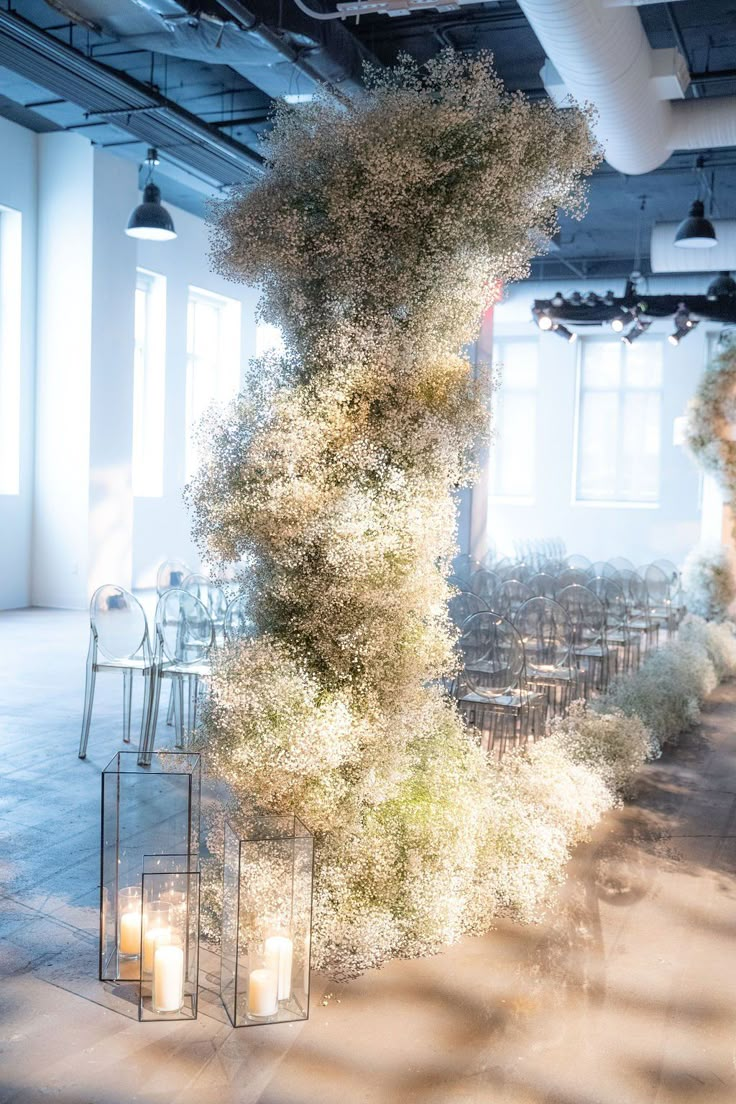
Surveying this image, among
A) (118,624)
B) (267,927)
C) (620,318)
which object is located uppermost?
(620,318)

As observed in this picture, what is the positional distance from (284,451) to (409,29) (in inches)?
237

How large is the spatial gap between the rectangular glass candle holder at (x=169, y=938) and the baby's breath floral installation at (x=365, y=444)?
0.37 m

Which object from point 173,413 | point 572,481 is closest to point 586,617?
point 173,413

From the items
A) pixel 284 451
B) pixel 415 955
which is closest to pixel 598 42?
pixel 284 451

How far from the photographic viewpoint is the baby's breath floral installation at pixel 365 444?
133 inches

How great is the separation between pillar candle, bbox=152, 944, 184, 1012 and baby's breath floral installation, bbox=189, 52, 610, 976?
1.82 ft

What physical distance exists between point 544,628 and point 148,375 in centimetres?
880

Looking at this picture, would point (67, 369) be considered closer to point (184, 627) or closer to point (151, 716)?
point (184, 627)

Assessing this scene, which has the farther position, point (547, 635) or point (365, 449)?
point (547, 635)

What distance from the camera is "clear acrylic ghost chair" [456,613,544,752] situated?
562 centimetres

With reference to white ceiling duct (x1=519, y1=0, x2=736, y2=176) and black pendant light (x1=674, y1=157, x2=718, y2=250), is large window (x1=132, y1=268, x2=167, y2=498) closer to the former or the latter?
black pendant light (x1=674, y1=157, x2=718, y2=250)

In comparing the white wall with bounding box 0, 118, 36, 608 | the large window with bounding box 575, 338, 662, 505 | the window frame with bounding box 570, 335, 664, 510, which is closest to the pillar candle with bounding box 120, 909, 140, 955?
the white wall with bounding box 0, 118, 36, 608

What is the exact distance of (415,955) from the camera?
3.47 meters

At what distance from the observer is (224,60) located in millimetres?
6926
